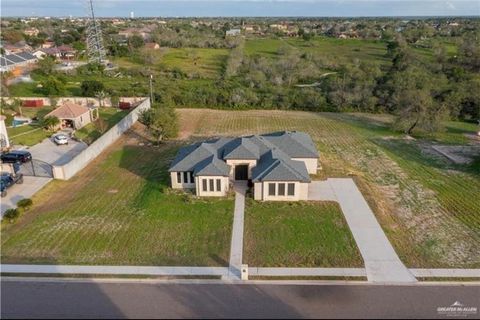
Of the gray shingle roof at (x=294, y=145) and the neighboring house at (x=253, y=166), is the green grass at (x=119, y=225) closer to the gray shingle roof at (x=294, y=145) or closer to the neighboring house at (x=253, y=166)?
the neighboring house at (x=253, y=166)

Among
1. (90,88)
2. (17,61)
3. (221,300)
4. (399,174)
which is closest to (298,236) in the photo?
(221,300)

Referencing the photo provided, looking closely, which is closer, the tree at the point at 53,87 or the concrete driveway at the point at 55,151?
the concrete driveway at the point at 55,151

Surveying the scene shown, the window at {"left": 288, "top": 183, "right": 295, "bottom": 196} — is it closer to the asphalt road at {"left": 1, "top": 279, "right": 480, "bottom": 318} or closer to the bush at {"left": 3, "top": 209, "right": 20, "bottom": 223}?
the asphalt road at {"left": 1, "top": 279, "right": 480, "bottom": 318}

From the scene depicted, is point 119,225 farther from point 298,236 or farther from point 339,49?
point 339,49

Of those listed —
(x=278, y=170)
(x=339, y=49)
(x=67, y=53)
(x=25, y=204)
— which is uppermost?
(x=67, y=53)

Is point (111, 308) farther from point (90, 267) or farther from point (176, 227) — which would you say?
point (176, 227)

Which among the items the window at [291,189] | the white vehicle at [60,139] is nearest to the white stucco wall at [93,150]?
the white vehicle at [60,139]

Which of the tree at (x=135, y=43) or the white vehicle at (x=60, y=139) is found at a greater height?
the tree at (x=135, y=43)
